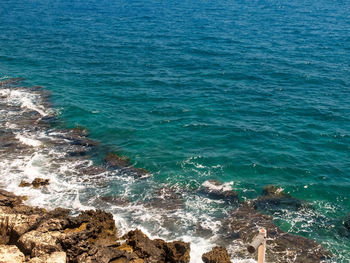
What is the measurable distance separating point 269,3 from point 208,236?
131376mm

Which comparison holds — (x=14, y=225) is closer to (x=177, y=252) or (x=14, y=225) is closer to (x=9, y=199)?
(x=9, y=199)

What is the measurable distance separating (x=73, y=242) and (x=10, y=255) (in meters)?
4.26

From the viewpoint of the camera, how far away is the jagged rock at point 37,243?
80.4 ft

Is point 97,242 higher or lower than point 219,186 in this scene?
higher

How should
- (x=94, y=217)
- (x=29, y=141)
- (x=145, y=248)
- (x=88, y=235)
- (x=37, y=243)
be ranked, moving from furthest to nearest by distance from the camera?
(x=29, y=141) < (x=94, y=217) < (x=88, y=235) < (x=145, y=248) < (x=37, y=243)

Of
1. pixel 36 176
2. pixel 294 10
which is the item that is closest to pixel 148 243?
pixel 36 176

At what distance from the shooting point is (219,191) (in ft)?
128

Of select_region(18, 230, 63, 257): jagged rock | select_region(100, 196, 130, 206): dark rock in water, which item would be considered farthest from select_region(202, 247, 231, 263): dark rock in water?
select_region(100, 196, 130, 206): dark rock in water

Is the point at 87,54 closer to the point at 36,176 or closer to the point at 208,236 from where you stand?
the point at 36,176

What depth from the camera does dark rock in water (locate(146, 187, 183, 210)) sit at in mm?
36844

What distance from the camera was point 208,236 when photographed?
108ft

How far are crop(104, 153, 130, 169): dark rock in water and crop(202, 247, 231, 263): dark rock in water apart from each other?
1785cm

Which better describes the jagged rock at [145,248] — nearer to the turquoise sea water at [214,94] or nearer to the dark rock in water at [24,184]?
the turquoise sea water at [214,94]

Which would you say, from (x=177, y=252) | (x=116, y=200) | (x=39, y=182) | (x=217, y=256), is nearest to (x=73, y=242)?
(x=177, y=252)
